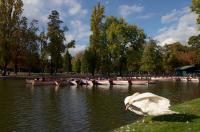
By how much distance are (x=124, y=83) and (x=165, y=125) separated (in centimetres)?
6517

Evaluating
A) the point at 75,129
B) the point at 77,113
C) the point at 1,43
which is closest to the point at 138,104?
the point at 75,129

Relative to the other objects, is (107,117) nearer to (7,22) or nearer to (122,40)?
(7,22)

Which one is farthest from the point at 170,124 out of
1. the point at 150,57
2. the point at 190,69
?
the point at 190,69

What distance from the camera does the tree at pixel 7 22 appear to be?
104m

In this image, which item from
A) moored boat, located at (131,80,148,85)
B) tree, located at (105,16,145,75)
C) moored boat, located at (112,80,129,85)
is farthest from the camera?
tree, located at (105,16,145,75)

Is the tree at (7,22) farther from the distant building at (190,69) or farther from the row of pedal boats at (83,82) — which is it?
the distant building at (190,69)

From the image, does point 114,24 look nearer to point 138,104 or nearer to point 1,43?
point 1,43

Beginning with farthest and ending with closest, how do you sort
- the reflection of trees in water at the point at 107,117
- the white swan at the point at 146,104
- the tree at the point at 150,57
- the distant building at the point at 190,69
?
the tree at the point at 150,57
the distant building at the point at 190,69
the reflection of trees in water at the point at 107,117
the white swan at the point at 146,104

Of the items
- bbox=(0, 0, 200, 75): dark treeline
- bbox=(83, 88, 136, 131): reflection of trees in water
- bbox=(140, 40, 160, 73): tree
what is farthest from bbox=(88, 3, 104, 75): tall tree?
bbox=(83, 88, 136, 131): reflection of trees in water

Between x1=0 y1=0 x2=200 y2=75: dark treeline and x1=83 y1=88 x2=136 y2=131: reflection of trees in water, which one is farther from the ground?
x1=0 y1=0 x2=200 y2=75: dark treeline

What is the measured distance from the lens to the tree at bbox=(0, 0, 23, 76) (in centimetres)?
10350

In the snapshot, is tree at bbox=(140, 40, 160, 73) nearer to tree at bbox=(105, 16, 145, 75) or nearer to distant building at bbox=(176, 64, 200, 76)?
distant building at bbox=(176, 64, 200, 76)

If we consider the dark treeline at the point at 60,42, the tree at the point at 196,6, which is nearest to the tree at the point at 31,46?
the dark treeline at the point at 60,42

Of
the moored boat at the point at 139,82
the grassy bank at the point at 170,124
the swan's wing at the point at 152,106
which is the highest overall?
the moored boat at the point at 139,82
